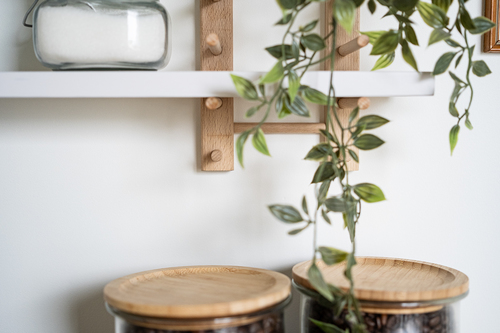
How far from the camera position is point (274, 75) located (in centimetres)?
59

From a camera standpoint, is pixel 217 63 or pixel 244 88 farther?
pixel 217 63

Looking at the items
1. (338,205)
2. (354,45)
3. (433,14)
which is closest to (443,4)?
(433,14)

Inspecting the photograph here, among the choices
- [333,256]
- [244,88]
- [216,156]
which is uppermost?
[244,88]

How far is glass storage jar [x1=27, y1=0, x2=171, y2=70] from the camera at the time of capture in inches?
26.3

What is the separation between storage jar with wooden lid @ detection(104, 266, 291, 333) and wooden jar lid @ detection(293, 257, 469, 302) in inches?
3.3

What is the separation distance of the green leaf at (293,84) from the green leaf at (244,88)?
52 millimetres

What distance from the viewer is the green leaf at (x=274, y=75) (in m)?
0.59

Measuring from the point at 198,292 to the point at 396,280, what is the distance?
32cm

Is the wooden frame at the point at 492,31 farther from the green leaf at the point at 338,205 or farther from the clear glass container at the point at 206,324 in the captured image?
the clear glass container at the point at 206,324

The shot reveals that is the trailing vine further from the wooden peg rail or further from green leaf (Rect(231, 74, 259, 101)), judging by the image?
the wooden peg rail

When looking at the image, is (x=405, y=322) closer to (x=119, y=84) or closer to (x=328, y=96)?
(x=328, y=96)

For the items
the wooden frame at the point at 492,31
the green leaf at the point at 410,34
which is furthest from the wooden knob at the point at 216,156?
the wooden frame at the point at 492,31

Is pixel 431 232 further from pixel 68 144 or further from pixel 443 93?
pixel 68 144

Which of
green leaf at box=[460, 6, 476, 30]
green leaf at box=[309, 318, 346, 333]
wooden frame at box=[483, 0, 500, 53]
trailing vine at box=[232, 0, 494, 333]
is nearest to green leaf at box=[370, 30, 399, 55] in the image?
trailing vine at box=[232, 0, 494, 333]
